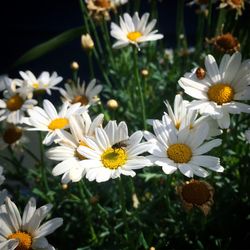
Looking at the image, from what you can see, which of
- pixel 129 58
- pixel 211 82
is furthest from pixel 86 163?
pixel 129 58

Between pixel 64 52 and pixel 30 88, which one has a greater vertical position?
pixel 30 88

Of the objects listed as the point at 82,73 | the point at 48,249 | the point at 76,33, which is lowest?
the point at 82,73

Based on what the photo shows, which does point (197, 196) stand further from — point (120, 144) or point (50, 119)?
point (50, 119)

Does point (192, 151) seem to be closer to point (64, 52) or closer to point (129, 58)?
point (129, 58)

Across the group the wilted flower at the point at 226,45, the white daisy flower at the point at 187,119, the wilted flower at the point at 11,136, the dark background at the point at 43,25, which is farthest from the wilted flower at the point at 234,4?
the dark background at the point at 43,25

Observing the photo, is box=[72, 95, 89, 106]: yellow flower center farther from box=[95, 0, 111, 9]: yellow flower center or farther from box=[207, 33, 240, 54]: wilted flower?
box=[207, 33, 240, 54]: wilted flower
